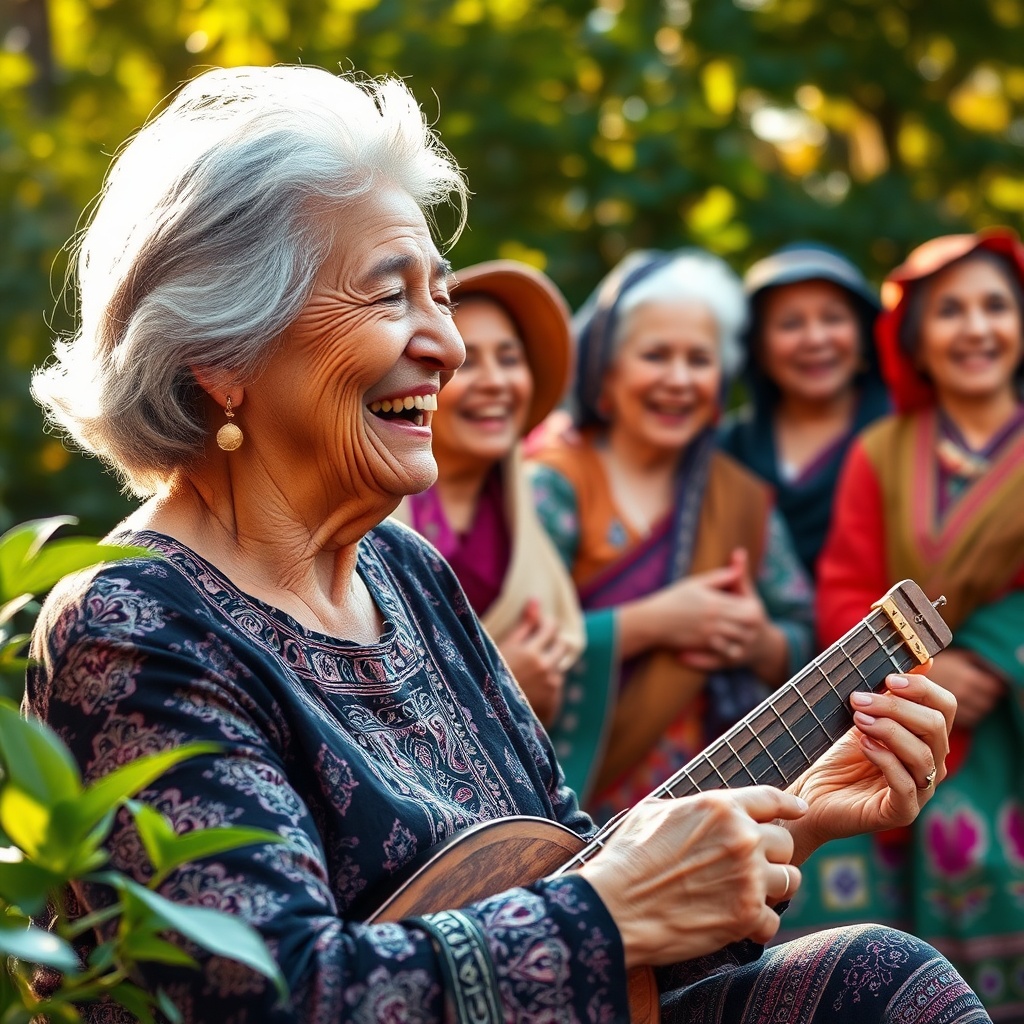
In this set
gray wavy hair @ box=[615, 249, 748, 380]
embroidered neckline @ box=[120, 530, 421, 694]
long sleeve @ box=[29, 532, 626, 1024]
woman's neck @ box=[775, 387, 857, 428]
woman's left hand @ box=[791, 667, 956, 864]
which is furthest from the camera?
woman's neck @ box=[775, 387, 857, 428]

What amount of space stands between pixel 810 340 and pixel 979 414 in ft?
1.85

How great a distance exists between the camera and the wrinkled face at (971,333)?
173 inches

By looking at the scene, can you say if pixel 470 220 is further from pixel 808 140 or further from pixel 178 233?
pixel 178 233

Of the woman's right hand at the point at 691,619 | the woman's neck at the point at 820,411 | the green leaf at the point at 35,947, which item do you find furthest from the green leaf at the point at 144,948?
the woman's neck at the point at 820,411

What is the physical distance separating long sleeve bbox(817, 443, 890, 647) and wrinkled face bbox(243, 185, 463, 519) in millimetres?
2384

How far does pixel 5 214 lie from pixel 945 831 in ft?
12.5

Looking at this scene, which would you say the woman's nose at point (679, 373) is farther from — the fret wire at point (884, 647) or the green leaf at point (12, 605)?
the green leaf at point (12, 605)

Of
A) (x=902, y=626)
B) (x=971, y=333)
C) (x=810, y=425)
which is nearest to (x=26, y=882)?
(x=902, y=626)

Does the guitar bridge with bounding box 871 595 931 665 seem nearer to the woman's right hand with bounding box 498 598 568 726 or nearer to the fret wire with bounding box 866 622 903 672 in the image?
the fret wire with bounding box 866 622 903 672

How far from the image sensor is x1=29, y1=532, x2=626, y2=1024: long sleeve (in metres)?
1.63

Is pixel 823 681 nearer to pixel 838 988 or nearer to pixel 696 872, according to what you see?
pixel 838 988

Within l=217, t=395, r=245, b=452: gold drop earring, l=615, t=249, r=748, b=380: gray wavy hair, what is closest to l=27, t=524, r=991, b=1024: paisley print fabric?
l=217, t=395, r=245, b=452: gold drop earring

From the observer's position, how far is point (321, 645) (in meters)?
2.04

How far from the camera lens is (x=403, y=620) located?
7.45 ft
